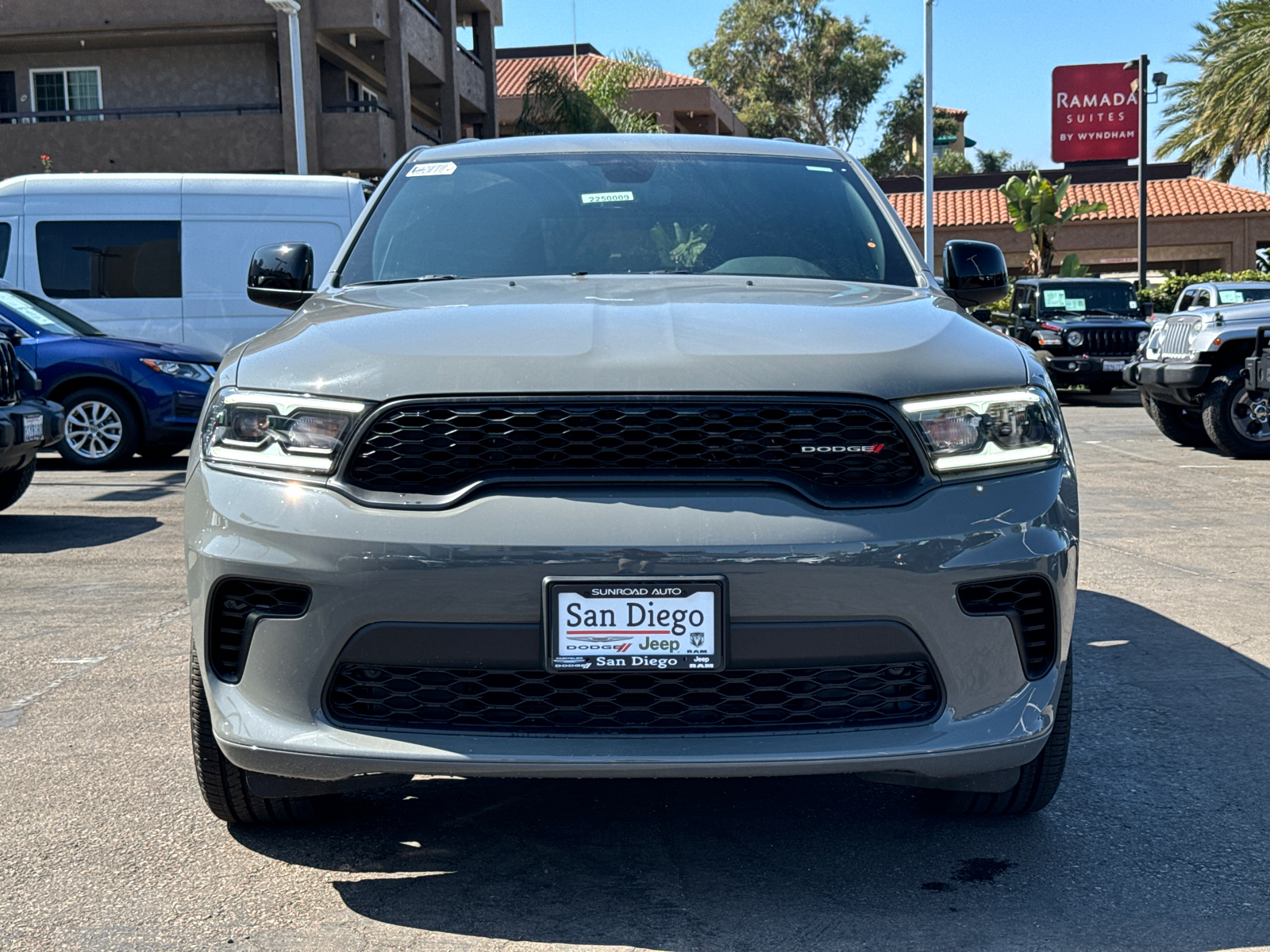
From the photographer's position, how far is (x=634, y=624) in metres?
2.66

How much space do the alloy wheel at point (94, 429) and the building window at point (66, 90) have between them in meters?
17.8

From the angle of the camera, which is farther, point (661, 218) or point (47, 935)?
point (661, 218)

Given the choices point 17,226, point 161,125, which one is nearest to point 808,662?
point 17,226

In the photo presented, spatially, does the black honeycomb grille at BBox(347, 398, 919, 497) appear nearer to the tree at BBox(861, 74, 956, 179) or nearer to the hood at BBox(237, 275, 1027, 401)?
the hood at BBox(237, 275, 1027, 401)

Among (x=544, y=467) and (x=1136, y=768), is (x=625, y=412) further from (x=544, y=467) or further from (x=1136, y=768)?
(x=1136, y=768)

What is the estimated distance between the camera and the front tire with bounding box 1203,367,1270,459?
497 inches

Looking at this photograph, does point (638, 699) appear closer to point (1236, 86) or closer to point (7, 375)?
point (7, 375)

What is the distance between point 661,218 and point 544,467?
1.62 meters

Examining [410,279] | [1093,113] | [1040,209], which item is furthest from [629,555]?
[1093,113]

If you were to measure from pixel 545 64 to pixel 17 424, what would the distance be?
45693 mm

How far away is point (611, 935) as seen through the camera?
2.76 meters

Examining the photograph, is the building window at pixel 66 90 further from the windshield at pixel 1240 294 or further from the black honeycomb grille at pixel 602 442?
the black honeycomb grille at pixel 602 442

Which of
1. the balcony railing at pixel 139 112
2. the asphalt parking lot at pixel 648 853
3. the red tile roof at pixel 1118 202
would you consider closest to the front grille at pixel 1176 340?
→ the asphalt parking lot at pixel 648 853

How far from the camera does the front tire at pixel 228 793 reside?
3.07 metres
